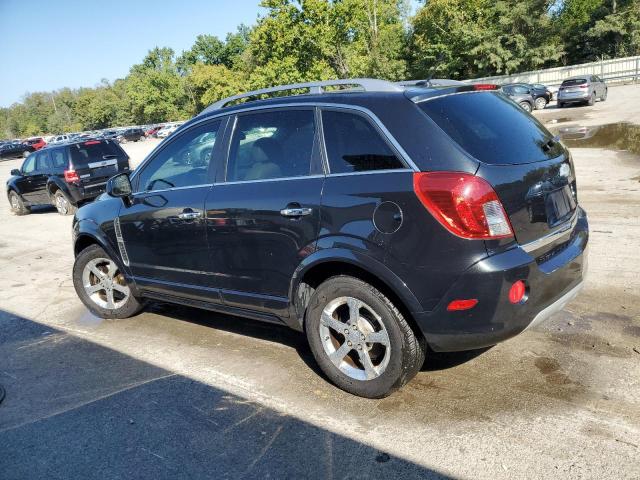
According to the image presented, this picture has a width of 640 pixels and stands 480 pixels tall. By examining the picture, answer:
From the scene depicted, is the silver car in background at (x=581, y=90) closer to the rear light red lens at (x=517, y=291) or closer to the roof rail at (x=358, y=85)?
the roof rail at (x=358, y=85)

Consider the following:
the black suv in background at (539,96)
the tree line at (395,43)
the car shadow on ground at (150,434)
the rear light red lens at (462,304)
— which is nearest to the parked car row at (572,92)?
the black suv in background at (539,96)

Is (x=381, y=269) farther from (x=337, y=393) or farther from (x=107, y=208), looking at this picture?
(x=107, y=208)

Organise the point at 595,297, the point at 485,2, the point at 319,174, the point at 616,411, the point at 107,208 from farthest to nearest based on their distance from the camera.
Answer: the point at 485,2 < the point at 107,208 < the point at 595,297 < the point at 319,174 < the point at 616,411

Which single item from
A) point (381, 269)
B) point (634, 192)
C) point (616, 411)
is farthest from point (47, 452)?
point (634, 192)

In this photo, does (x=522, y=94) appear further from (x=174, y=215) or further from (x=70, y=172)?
(x=174, y=215)

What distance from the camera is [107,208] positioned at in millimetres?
5176

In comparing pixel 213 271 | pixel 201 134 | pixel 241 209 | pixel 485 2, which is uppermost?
pixel 485 2

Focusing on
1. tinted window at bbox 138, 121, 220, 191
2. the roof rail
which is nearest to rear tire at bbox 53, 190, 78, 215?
tinted window at bbox 138, 121, 220, 191

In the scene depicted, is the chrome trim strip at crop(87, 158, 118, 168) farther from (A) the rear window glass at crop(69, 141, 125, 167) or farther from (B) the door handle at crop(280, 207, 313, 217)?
(B) the door handle at crop(280, 207, 313, 217)

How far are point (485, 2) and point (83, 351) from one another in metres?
55.6

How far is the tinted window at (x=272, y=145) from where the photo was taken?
3725 millimetres

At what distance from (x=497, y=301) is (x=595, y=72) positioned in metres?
49.3

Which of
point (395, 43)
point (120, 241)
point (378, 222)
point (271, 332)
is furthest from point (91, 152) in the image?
point (395, 43)

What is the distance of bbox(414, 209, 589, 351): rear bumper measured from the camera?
2965mm
